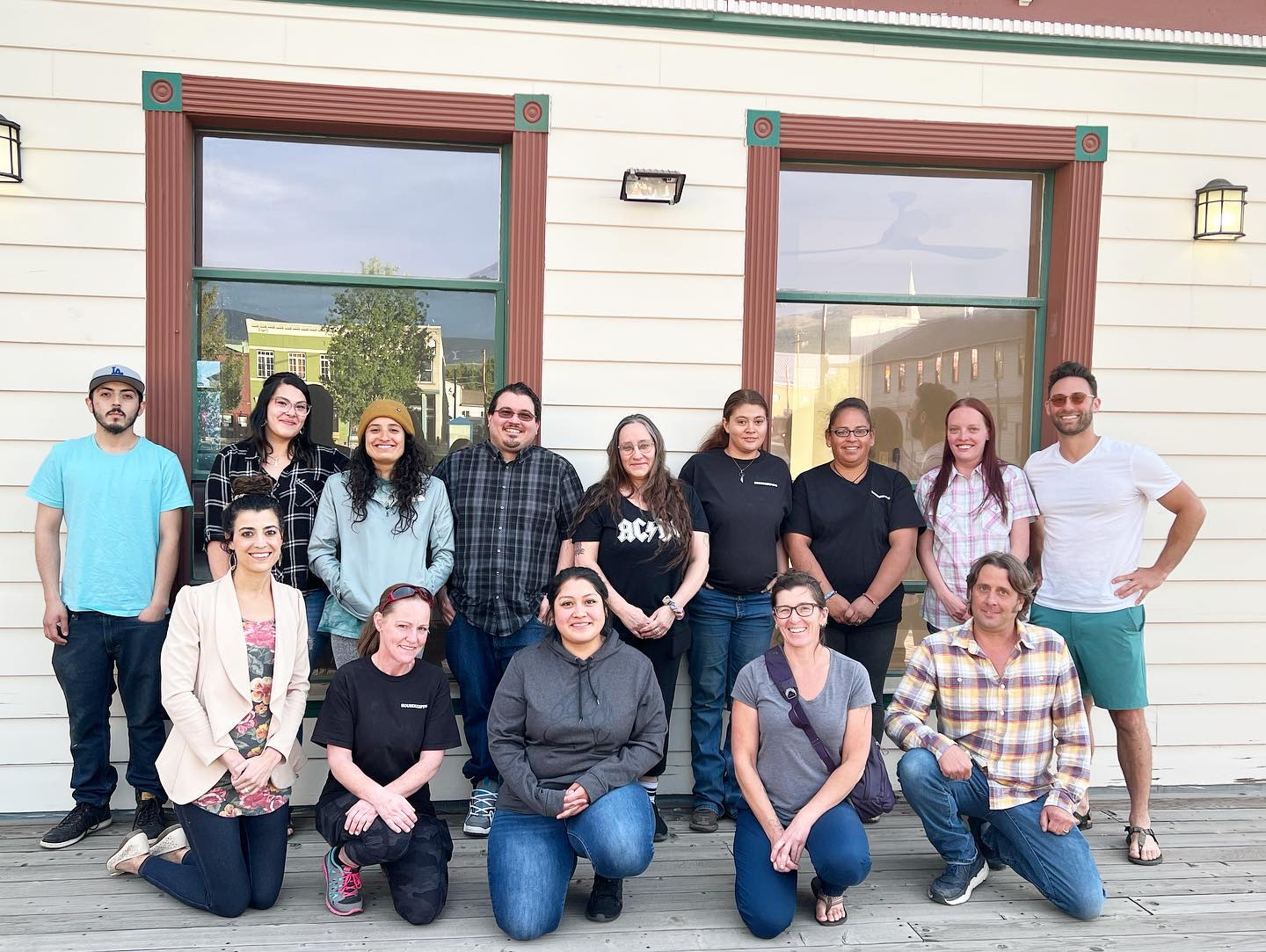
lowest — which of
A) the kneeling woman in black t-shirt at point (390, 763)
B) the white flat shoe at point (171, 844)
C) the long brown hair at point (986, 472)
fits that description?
the white flat shoe at point (171, 844)

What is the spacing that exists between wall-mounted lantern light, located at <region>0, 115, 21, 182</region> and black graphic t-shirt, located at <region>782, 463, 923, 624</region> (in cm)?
343

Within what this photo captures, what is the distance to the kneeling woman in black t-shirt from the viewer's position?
10.5 ft

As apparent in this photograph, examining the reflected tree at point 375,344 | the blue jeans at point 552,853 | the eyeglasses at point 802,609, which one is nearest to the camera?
the blue jeans at point 552,853

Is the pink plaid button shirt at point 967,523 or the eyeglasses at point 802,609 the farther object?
the pink plaid button shirt at point 967,523

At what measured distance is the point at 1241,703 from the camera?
4.73 metres

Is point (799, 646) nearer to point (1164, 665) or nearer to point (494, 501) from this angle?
point (494, 501)

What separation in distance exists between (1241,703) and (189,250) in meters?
5.24

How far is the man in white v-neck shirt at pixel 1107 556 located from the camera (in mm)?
3916

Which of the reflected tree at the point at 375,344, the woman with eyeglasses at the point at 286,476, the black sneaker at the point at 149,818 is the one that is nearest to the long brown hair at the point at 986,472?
the reflected tree at the point at 375,344

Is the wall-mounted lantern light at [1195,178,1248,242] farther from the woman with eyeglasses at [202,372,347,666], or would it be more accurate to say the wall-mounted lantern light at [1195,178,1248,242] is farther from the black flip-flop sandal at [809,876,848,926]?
the woman with eyeglasses at [202,372,347,666]

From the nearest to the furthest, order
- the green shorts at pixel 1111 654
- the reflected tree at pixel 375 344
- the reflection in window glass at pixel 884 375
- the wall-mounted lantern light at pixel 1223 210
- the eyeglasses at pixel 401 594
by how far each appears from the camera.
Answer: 1. the eyeglasses at pixel 401 594
2. the green shorts at pixel 1111 654
3. the reflected tree at pixel 375 344
4. the wall-mounted lantern light at pixel 1223 210
5. the reflection in window glass at pixel 884 375

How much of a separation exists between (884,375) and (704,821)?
7.24ft

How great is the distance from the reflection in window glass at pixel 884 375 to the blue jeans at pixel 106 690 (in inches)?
111

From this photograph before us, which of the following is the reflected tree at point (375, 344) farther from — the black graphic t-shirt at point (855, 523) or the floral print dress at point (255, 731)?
the black graphic t-shirt at point (855, 523)
